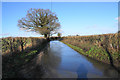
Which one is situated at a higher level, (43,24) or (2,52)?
(43,24)

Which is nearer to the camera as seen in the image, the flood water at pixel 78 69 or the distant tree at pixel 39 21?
the flood water at pixel 78 69

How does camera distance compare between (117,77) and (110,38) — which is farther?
(110,38)

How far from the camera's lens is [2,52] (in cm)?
536

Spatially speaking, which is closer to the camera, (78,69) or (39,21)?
(78,69)

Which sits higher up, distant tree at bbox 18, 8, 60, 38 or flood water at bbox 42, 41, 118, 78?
distant tree at bbox 18, 8, 60, 38

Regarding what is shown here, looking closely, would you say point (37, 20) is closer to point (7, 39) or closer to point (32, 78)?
point (7, 39)

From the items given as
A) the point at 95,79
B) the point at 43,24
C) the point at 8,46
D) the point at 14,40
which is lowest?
the point at 95,79

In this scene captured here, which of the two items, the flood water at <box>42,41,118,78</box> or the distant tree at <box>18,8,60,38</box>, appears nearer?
the flood water at <box>42,41,118,78</box>

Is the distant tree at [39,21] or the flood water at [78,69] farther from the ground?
the distant tree at [39,21]

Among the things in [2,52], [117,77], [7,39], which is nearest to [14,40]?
[7,39]

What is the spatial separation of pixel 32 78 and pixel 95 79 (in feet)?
8.84

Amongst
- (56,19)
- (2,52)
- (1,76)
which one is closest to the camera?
(1,76)

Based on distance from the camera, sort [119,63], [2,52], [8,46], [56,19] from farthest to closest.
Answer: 1. [56,19]
2. [8,46]
3. [2,52]
4. [119,63]

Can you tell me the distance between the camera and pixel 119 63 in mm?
4809
